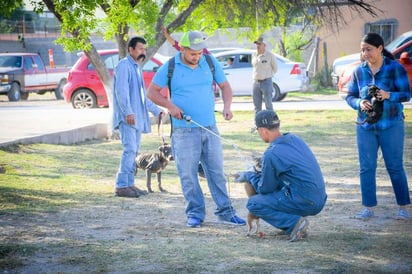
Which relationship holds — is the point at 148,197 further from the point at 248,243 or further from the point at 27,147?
the point at 27,147

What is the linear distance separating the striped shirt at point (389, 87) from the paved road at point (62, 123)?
7.40 metres

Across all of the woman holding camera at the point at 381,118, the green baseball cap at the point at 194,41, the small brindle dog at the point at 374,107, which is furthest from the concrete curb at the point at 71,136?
the small brindle dog at the point at 374,107

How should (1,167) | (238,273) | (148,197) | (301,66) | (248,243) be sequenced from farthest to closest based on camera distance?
(301,66)
(1,167)
(148,197)
(248,243)
(238,273)

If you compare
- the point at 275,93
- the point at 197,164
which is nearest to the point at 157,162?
the point at 197,164

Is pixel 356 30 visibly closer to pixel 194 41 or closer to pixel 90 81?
pixel 90 81

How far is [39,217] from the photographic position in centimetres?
751

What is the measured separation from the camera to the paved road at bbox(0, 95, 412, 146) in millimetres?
13714

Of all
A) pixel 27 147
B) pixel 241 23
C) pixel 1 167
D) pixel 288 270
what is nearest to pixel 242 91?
pixel 241 23

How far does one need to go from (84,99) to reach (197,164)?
45.6 ft

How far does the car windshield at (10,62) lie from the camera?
1073 inches

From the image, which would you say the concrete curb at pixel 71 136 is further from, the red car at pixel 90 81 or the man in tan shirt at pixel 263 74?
the red car at pixel 90 81

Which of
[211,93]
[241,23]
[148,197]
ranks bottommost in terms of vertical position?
[148,197]

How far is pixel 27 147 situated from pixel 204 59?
259 inches

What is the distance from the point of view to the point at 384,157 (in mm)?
7086
